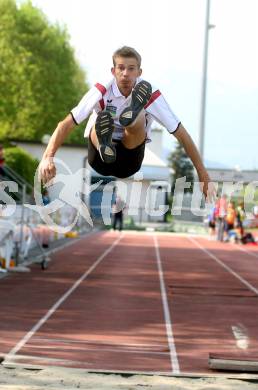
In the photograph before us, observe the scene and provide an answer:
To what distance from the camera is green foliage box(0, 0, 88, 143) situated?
42.6m

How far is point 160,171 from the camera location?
35.1 meters

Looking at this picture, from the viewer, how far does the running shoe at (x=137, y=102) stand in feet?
19.1

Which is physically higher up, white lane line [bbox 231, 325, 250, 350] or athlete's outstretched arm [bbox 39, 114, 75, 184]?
athlete's outstretched arm [bbox 39, 114, 75, 184]

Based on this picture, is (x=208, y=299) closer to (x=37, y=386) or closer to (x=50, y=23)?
(x=37, y=386)

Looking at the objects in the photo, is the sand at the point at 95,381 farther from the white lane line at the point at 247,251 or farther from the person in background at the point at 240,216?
the person in background at the point at 240,216

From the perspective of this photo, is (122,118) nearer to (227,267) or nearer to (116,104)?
(116,104)

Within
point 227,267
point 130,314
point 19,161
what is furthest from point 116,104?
point 19,161

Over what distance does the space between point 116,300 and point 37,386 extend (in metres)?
7.09

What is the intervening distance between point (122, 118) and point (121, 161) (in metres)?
0.55

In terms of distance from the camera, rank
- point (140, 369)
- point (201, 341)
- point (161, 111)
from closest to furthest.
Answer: point (161, 111)
point (140, 369)
point (201, 341)

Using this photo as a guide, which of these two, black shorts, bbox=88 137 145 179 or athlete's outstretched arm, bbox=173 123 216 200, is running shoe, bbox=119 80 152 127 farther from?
black shorts, bbox=88 137 145 179

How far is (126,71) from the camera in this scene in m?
5.87

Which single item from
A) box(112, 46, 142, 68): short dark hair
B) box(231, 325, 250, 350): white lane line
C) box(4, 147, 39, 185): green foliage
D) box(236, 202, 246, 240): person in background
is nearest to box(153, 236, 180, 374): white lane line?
box(231, 325, 250, 350): white lane line

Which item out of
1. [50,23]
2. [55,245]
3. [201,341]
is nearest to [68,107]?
[50,23]
